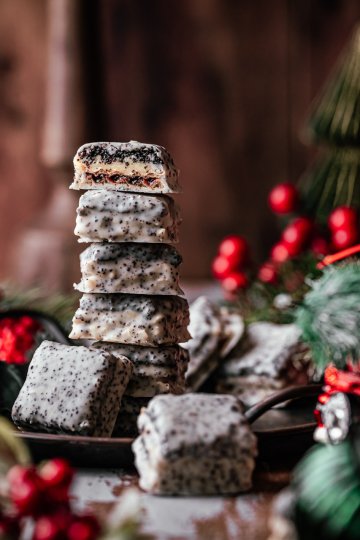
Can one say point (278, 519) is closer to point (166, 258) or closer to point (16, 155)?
point (166, 258)

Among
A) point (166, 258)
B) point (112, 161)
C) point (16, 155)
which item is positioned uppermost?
point (112, 161)

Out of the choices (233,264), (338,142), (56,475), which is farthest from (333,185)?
(56,475)

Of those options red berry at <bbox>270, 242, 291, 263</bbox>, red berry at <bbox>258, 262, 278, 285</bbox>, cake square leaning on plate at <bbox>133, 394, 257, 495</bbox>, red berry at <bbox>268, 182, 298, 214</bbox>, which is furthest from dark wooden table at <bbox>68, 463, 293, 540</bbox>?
red berry at <bbox>268, 182, 298, 214</bbox>

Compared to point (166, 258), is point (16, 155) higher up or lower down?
lower down

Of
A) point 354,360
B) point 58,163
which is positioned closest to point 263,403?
point 354,360

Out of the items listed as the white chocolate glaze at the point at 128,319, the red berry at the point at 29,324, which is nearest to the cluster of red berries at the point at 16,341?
the red berry at the point at 29,324

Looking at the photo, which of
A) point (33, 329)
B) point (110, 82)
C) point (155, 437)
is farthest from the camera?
point (110, 82)

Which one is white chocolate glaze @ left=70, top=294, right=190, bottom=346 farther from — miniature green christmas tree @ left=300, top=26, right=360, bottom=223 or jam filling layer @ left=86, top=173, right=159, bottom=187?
miniature green christmas tree @ left=300, top=26, right=360, bottom=223

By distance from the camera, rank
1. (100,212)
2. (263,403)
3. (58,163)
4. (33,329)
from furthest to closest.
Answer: (58,163) < (33,329) < (100,212) < (263,403)

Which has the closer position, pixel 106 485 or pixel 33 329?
pixel 106 485
